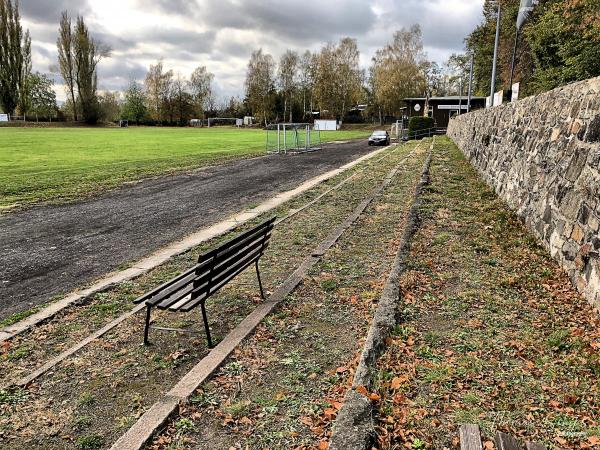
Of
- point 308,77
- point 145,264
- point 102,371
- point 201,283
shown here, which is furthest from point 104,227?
point 308,77

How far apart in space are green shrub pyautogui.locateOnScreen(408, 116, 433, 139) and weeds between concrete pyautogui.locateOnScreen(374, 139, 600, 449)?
40116 millimetres

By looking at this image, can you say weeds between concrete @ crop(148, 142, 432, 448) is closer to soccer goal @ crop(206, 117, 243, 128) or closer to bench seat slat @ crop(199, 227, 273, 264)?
bench seat slat @ crop(199, 227, 273, 264)

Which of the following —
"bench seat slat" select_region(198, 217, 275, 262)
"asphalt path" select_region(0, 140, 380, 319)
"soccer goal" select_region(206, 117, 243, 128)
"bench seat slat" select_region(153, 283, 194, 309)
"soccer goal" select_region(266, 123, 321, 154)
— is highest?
"soccer goal" select_region(206, 117, 243, 128)

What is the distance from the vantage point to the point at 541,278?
5.74m

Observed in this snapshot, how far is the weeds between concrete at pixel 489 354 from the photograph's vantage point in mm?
3070

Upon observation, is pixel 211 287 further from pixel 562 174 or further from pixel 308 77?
pixel 308 77

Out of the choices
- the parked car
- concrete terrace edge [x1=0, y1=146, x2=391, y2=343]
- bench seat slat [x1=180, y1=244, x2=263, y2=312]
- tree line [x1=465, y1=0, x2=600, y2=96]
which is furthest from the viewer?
the parked car

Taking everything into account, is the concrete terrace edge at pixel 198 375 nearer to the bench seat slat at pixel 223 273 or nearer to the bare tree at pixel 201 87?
the bench seat slat at pixel 223 273

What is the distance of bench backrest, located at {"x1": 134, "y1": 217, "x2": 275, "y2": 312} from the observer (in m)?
4.48

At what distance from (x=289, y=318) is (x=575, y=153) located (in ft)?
14.6

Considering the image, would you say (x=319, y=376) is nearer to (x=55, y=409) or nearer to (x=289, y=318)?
(x=289, y=318)

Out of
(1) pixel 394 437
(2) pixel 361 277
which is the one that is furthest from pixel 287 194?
(1) pixel 394 437

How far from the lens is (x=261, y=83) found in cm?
8519

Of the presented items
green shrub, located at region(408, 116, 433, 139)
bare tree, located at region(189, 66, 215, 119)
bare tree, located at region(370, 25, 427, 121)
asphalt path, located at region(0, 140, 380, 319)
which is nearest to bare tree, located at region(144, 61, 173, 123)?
bare tree, located at region(189, 66, 215, 119)
